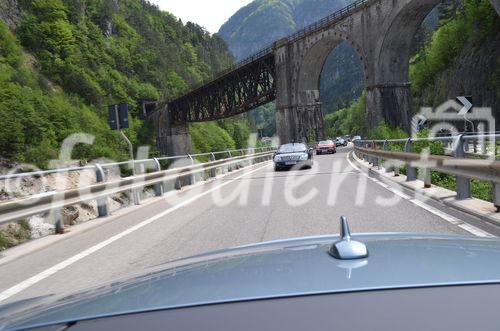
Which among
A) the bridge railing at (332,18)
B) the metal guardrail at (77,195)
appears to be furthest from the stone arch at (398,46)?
the metal guardrail at (77,195)

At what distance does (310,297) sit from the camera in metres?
1.68

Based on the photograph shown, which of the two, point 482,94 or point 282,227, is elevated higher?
point 482,94

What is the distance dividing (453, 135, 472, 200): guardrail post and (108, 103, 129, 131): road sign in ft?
30.9

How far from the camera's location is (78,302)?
2059mm

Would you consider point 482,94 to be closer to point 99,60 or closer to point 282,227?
point 282,227

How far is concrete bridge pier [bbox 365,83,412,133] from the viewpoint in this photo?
4784cm

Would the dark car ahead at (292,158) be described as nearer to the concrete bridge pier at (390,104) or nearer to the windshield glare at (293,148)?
the windshield glare at (293,148)

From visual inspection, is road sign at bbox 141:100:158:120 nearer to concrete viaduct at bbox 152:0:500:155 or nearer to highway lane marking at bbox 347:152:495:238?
concrete viaduct at bbox 152:0:500:155

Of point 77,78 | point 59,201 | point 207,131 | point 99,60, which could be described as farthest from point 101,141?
point 59,201

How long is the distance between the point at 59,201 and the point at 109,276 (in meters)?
3.71

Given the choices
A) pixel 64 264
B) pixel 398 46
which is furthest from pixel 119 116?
pixel 398 46

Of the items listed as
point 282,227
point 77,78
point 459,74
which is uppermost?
point 77,78

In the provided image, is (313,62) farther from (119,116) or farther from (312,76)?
(119,116)

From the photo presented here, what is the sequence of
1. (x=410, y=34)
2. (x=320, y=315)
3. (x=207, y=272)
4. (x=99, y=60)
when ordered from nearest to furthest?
(x=320, y=315)
(x=207, y=272)
(x=410, y=34)
(x=99, y=60)
